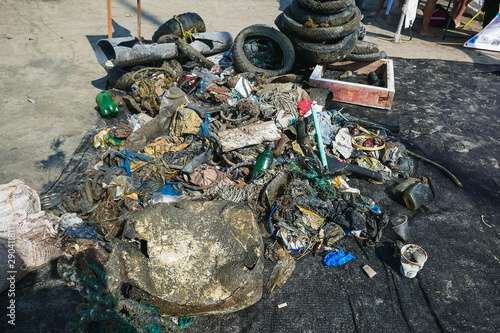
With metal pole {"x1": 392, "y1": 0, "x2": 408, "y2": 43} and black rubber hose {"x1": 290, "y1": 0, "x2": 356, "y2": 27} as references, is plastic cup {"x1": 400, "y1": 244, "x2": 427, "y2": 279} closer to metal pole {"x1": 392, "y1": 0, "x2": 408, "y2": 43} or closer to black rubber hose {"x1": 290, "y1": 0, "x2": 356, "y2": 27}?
black rubber hose {"x1": 290, "y1": 0, "x2": 356, "y2": 27}

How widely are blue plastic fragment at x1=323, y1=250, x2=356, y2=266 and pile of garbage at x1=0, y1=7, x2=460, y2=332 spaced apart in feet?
0.04

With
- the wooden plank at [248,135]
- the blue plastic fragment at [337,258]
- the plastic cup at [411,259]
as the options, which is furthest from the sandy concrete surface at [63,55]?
the plastic cup at [411,259]

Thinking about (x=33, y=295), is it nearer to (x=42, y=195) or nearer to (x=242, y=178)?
(x=42, y=195)

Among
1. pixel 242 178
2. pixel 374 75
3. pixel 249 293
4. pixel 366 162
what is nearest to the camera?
pixel 249 293

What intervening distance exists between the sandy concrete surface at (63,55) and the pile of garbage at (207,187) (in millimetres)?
566

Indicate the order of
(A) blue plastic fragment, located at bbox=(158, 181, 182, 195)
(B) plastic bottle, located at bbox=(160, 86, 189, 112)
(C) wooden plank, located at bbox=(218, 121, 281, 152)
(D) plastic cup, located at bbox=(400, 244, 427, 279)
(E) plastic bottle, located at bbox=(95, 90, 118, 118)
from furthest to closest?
(E) plastic bottle, located at bbox=(95, 90, 118, 118) < (B) plastic bottle, located at bbox=(160, 86, 189, 112) < (C) wooden plank, located at bbox=(218, 121, 281, 152) < (A) blue plastic fragment, located at bbox=(158, 181, 182, 195) < (D) plastic cup, located at bbox=(400, 244, 427, 279)

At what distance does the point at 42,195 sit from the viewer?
3717 millimetres

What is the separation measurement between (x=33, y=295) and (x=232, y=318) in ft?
5.83

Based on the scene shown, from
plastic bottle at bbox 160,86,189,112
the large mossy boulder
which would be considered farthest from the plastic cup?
plastic bottle at bbox 160,86,189,112

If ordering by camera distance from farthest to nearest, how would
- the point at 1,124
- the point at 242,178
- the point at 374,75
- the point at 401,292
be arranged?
the point at 374,75, the point at 1,124, the point at 242,178, the point at 401,292

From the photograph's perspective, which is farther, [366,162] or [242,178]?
[366,162]

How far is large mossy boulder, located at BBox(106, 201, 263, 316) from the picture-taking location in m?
2.71

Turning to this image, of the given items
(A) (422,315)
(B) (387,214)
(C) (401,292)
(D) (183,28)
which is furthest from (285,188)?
(D) (183,28)

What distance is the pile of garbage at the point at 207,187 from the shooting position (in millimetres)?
2779
